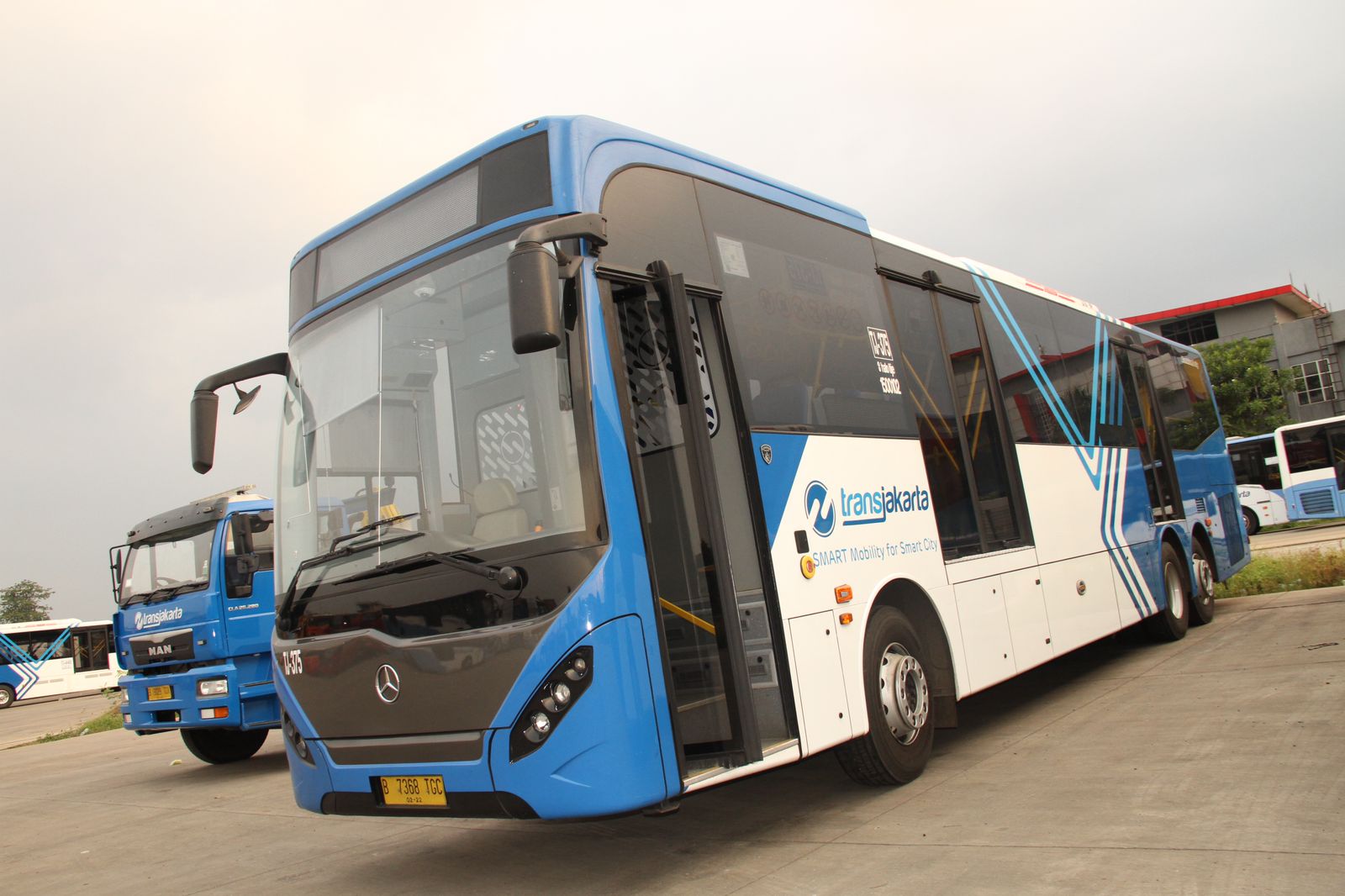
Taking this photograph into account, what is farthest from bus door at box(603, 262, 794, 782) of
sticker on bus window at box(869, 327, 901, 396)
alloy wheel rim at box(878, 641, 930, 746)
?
sticker on bus window at box(869, 327, 901, 396)

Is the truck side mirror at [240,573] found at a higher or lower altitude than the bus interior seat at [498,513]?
higher

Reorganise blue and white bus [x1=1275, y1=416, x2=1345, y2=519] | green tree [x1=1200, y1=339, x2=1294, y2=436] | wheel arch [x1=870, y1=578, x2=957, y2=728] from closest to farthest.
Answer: wheel arch [x1=870, y1=578, x2=957, y2=728]
blue and white bus [x1=1275, y1=416, x2=1345, y2=519]
green tree [x1=1200, y1=339, x2=1294, y2=436]

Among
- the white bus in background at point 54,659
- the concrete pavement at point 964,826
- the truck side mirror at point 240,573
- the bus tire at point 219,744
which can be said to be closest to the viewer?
the concrete pavement at point 964,826

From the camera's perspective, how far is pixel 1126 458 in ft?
33.8

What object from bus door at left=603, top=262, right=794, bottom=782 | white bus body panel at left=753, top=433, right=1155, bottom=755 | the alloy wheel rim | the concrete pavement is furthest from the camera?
the alloy wheel rim

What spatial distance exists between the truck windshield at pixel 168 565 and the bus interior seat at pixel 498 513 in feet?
23.9

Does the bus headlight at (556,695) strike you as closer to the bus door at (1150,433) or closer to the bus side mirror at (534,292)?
the bus side mirror at (534,292)

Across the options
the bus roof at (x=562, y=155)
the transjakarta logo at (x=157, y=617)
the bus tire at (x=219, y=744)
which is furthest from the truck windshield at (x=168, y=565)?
the bus roof at (x=562, y=155)

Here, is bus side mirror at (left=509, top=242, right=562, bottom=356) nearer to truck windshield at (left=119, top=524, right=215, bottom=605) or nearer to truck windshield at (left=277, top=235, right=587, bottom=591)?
truck windshield at (left=277, top=235, right=587, bottom=591)

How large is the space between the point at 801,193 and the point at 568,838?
428cm

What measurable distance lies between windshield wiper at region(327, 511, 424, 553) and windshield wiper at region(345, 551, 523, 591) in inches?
7.4

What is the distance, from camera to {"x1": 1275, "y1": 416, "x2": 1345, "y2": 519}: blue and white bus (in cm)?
3036

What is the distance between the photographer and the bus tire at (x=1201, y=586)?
37.6 feet

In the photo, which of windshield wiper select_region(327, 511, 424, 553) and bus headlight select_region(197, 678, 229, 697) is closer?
windshield wiper select_region(327, 511, 424, 553)
